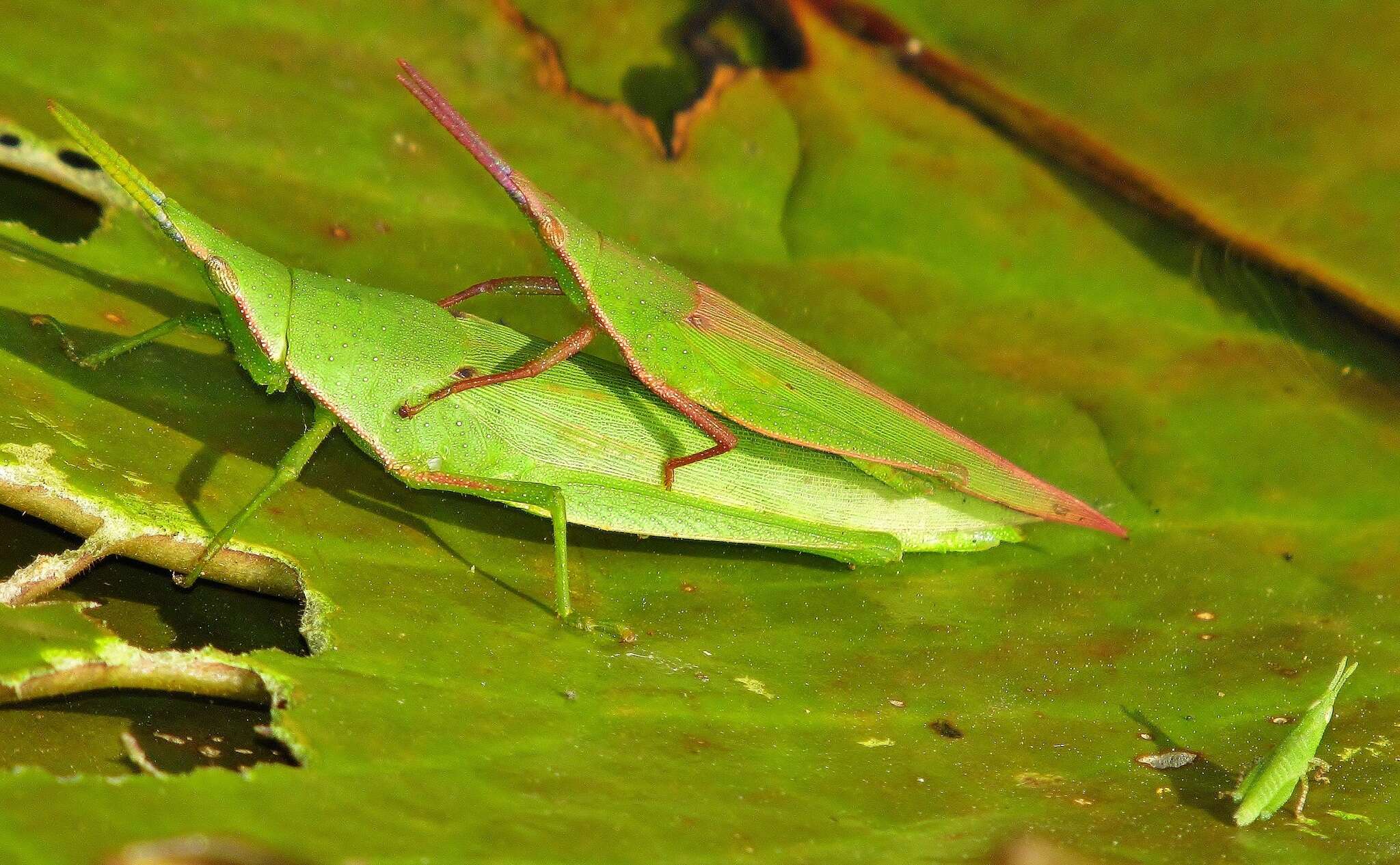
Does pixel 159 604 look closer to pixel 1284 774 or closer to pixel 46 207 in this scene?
pixel 46 207

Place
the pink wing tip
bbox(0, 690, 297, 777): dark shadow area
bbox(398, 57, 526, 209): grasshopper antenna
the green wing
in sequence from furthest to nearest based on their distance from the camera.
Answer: the pink wing tip, the green wing, bbox(398, 57, 526, 209): grasshopper antenna, bbox(0, 690, 297, 777): dark shadow area

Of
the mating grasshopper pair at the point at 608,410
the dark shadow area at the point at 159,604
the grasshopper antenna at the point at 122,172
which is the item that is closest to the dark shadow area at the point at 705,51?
the mating grasshopper pair at the point at 608,410

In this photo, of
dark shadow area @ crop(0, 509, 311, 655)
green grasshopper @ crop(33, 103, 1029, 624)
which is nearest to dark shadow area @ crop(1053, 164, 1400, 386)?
green grasshopper @ crop(33, 103, 1029, 624)

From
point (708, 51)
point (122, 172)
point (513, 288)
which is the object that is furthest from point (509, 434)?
point (708, 51)

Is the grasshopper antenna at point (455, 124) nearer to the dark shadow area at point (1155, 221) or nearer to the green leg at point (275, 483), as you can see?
the green leg at point (275, 483)

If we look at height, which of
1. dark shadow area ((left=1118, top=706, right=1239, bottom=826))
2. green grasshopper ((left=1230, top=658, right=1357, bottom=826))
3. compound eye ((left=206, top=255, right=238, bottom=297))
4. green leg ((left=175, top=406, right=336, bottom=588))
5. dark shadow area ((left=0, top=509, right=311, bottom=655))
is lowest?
dark shadow area ((left=1118, top=706, right=1239, bottom=826))

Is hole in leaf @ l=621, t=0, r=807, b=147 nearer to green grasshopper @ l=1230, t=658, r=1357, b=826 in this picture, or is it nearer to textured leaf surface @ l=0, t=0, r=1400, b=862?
textured leaf surface @ l=0, t=0, r=1400, b=862
